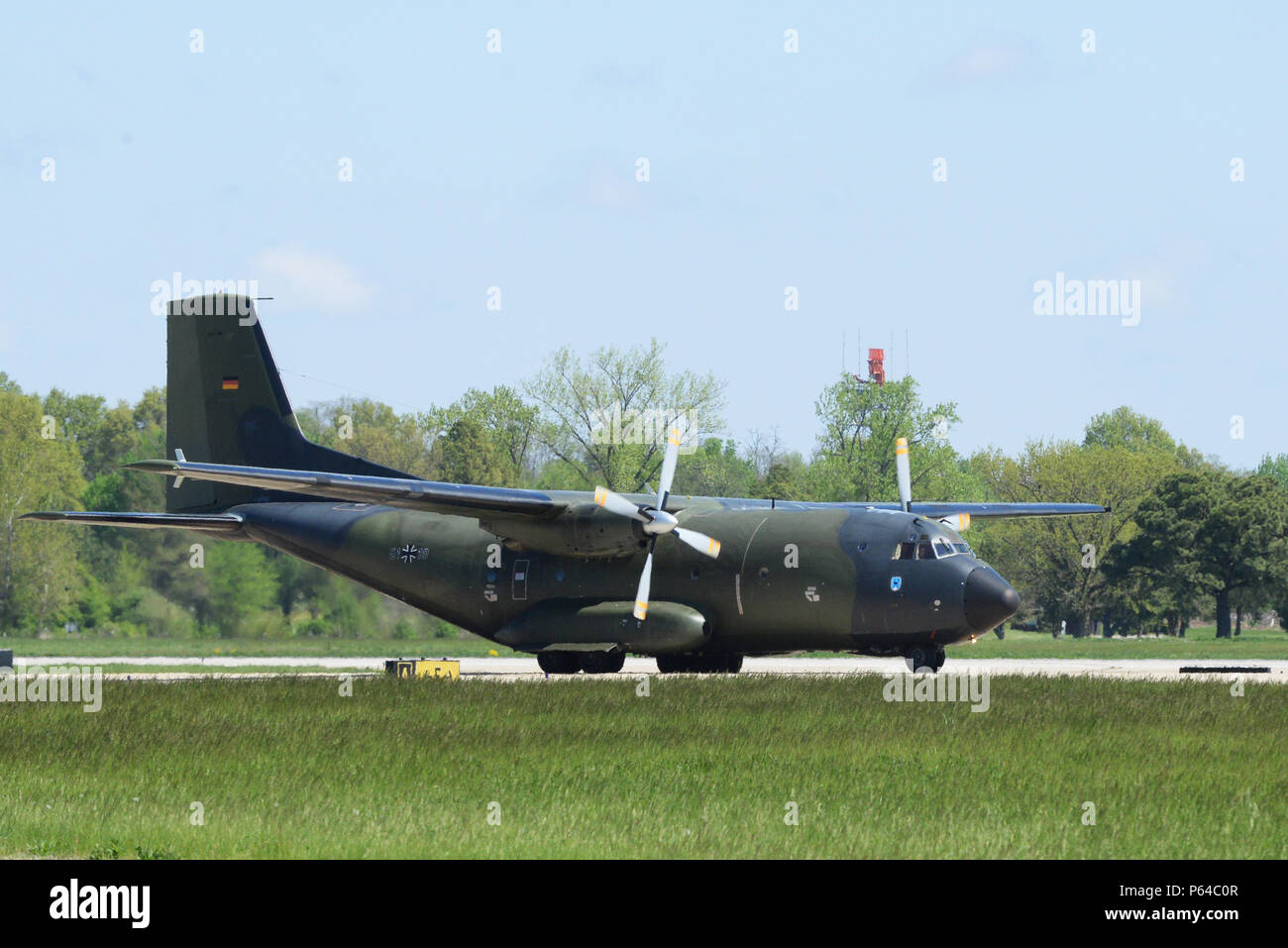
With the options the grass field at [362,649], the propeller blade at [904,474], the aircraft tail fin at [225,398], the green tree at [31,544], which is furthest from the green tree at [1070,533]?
the aircraft tail fin at [225,398]

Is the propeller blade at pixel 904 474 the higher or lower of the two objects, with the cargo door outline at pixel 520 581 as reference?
higher

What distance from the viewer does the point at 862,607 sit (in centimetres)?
3134

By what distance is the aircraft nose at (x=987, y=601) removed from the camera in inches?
1185

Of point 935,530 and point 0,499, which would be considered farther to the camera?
point 0,499

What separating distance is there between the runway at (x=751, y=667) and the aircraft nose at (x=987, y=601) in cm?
444

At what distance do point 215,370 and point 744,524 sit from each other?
49.8 ft

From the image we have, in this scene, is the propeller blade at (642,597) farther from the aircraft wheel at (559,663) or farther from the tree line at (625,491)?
the tree line at (625,491)

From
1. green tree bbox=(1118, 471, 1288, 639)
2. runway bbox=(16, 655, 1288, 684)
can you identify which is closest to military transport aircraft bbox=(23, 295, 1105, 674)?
runway bbox=(16, 655, 1288, 684)

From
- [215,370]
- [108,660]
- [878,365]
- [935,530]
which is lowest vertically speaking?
[108,660]

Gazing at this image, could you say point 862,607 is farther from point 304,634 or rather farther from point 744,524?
point 304,634

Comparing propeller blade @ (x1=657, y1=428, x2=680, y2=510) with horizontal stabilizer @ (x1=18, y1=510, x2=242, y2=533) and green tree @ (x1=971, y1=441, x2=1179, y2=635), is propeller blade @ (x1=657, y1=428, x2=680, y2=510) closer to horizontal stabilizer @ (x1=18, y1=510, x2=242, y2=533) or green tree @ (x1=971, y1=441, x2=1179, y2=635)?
horizontal stabilizer @ (x1=18, y1=510, x2=242, y2=533)

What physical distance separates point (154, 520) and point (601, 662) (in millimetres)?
11012
